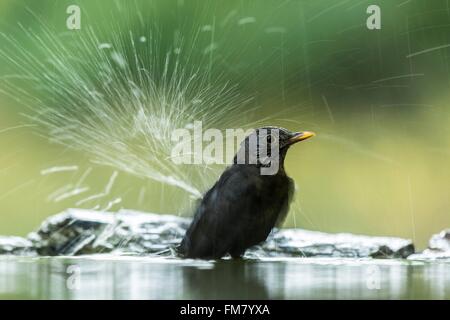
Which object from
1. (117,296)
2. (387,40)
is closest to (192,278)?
(117,296)

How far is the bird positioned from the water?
207 mm

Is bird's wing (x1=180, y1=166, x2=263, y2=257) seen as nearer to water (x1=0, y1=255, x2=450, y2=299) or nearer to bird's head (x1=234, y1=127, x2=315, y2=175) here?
bird's head (x1=234, y1=127, x2=315, y2=175)

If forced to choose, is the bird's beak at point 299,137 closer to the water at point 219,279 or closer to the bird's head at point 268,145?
the bird's head at point 268,145

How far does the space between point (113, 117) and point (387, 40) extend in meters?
1.85

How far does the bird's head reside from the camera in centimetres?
300

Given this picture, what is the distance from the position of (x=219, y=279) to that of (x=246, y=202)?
864 millimetres

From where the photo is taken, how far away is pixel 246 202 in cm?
292

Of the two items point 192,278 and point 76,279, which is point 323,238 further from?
point 76,279

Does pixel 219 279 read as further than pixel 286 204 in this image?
No

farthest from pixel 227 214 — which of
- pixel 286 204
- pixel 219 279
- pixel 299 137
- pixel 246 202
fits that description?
pixel 219 279

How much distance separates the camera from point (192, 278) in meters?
2.14

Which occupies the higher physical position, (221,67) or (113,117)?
(221,67)

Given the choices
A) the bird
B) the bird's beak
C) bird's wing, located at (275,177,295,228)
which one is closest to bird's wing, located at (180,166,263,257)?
the bird

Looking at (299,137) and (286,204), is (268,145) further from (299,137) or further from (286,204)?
(286,204)
